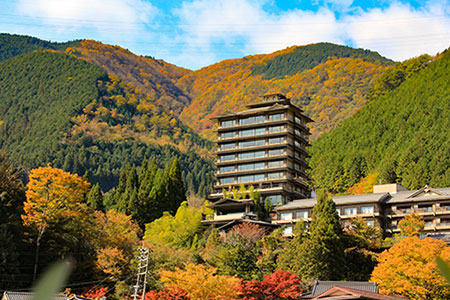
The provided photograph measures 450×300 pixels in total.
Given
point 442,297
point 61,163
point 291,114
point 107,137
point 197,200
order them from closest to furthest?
point 442,297, point 291,114, point 197,200, point 61,163, point 107,137

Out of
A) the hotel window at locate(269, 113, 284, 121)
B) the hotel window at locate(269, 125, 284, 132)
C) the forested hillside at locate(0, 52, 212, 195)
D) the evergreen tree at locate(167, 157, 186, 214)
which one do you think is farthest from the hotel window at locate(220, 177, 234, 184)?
the forested hillside at locate(0, 52, 212, 195)

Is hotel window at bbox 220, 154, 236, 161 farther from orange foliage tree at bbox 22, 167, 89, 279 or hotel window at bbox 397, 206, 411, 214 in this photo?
orange foliage tree at bbox 22, 167, 89, 279

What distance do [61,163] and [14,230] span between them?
97.2m

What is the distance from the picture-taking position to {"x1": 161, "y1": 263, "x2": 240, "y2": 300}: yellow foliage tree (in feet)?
141

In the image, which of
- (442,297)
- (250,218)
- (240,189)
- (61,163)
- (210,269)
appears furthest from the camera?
(61,163)

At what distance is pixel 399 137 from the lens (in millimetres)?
100750

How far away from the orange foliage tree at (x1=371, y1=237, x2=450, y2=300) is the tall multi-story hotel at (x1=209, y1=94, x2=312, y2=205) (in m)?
35.2

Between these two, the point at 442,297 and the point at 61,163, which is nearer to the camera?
the point at 442,297

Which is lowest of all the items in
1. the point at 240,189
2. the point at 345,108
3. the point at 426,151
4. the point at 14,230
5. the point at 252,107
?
the point at 14,230

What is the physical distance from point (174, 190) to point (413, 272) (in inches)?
1593

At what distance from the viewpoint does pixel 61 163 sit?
14325 cm

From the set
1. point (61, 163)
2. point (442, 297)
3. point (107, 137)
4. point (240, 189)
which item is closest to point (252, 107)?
point (240, 189)

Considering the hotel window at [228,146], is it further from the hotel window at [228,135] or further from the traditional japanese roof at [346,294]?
the traditional japanese roof at [346,294]

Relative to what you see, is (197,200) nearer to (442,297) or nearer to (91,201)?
(91,201)
